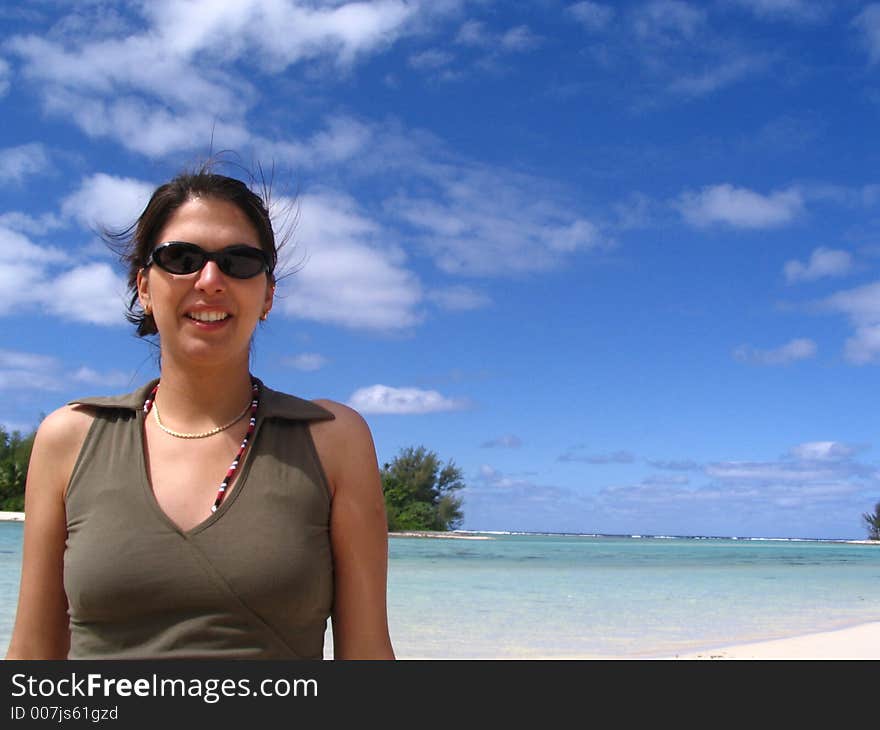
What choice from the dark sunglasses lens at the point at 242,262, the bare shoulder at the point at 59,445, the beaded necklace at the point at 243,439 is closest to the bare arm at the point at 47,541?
the bare shoulder at the point at 59,445

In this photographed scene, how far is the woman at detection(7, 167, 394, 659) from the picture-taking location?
1.22 m

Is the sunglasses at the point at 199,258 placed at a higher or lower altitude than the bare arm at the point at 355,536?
higher

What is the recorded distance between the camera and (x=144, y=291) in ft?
4.75

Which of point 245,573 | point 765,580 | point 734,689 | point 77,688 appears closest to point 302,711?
point 245,573

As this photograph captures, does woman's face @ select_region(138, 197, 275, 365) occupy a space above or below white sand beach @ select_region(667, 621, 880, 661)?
above

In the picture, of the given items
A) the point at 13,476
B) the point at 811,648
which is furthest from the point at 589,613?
the point at 13,476

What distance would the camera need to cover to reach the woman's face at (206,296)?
1337 millimetres

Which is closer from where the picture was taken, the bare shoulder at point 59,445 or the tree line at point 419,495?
the bare shoulder at point 59,445

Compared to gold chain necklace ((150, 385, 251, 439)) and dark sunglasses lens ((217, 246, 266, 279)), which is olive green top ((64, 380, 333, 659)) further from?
dark sunglasses lens ((217, 246, 266, 279))

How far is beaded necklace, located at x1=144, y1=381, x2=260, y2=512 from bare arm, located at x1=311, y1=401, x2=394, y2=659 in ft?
0.36

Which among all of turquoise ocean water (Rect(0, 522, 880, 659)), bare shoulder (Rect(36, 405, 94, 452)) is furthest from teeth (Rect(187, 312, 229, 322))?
turquoise ocean water (Rect(0, 522, 880, 659))

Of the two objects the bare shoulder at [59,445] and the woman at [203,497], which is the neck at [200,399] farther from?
the bare shoulder at [59,445]

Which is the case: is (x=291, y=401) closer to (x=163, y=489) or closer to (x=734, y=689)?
(x=163, y=489)

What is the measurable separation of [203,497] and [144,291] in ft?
1.30
